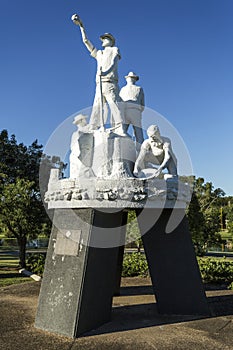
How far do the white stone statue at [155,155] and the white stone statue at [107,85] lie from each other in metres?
1.16

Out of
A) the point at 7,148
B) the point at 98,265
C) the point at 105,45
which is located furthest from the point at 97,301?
the point at 7,148

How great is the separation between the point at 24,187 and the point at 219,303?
42.0 ft

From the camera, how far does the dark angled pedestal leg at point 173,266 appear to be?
27.3ft

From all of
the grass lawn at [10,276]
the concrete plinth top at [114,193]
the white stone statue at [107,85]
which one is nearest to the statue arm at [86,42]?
the white stone statue at [107,85]

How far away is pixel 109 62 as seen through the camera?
9781 millimetres

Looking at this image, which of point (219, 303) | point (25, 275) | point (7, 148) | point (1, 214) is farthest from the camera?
point (7, 148)

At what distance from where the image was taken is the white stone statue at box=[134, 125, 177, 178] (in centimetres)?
836

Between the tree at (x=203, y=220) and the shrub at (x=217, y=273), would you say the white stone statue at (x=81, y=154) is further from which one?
the tree at (x=203, y=220)

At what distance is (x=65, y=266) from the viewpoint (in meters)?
7.40

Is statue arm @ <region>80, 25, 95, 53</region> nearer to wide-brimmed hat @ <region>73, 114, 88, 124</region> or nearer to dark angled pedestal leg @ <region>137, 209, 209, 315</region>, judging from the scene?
wide-brimmed hat @ <region>73, 114, 88, 124</region>

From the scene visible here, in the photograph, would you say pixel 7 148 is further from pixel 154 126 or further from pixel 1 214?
pixel 154 126

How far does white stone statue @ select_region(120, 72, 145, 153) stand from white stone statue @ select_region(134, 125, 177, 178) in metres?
1.13

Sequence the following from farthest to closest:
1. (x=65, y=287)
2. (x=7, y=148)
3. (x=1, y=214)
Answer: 1. (x=7, y=148)
2. (x=1, y=214)
3. (x=65, y=287)

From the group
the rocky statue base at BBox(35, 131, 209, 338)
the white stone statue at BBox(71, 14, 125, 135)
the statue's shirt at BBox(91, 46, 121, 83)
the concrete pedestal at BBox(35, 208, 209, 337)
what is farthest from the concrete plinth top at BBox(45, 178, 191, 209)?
the statue's shirt at BBox(91, 46, 121, 83)
